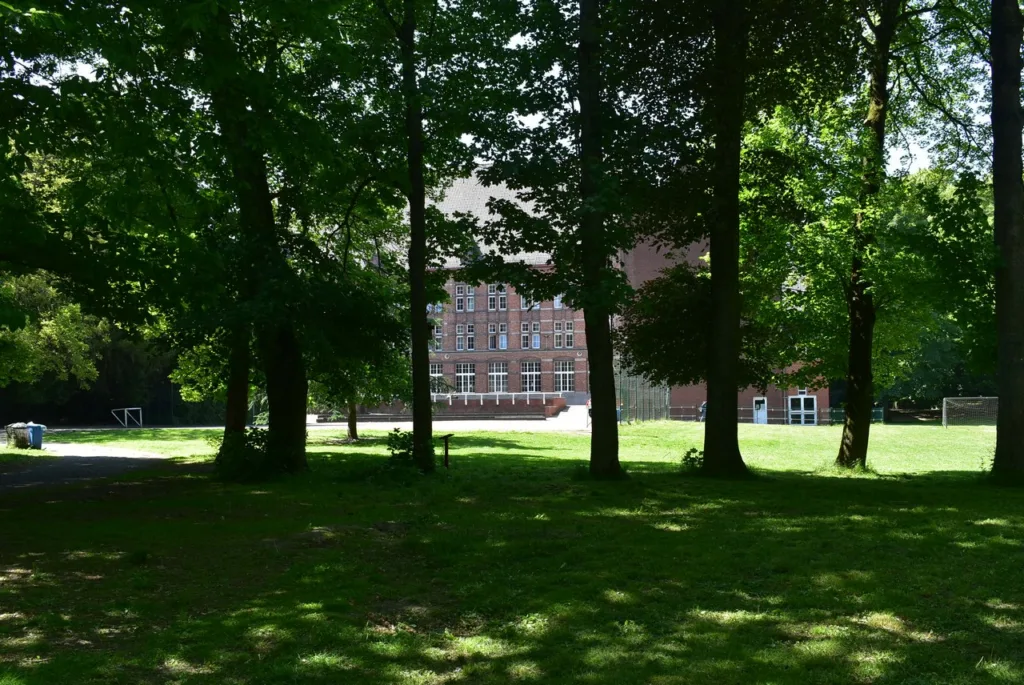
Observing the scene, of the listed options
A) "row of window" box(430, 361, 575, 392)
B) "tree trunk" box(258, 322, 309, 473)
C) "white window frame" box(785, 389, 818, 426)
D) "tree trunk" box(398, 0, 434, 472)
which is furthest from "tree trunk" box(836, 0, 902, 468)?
"row of window" box(430, 361, 575, 392)

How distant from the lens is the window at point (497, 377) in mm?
103625

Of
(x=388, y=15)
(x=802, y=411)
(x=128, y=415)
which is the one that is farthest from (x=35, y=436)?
(x=802, y=411)

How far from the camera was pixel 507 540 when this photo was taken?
9.62 m

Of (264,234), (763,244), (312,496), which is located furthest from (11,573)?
(763,244)

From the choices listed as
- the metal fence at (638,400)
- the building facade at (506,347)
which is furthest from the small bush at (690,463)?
the building facade at (506,347)

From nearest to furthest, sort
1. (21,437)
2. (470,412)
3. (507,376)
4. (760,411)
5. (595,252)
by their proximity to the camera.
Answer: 1. (595,252)
2. (21,437)
3. (760,411)
4. (470,412)
5. (507,376)

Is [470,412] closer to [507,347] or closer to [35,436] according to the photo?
[507,347]

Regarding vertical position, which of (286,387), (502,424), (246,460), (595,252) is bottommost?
(502,424)

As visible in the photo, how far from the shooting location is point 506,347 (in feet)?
339

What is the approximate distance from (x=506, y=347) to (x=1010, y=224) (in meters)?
88.1

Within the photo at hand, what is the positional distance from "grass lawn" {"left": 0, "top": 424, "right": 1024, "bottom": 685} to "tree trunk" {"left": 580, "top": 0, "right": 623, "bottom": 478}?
5.68 ft

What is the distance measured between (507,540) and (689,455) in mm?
9211

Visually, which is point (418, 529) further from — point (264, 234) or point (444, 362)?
point (444, 362)

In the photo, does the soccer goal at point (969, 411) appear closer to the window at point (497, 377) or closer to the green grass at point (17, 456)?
the green grass at point (17, 456)
